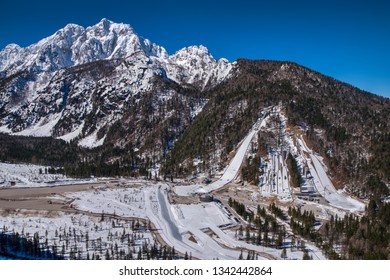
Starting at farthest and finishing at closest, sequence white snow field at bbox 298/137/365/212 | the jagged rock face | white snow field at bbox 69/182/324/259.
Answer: the jagged rock face, white snow field at bbox 298/137/365/212, white snow field at bbox 69/182/324/259

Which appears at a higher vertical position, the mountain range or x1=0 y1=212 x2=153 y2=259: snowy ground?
the mountain range

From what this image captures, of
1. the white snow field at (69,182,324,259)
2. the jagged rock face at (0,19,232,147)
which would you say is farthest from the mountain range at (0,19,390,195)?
the white snow field at (69,182,324,259)

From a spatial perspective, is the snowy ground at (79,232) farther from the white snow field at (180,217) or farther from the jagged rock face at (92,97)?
the jagged rock face at (92,97)

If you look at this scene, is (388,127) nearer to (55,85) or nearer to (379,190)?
(379,190)

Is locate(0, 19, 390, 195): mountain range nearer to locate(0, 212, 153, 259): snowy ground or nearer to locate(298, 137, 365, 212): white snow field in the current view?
locate(298, 137, 365, 212): white snow field

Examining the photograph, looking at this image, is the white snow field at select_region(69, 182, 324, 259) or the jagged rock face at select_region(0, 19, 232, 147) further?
the jagged rock face at select_region(0, 19, 232, 147)

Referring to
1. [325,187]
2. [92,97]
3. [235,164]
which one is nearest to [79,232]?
[325,187]

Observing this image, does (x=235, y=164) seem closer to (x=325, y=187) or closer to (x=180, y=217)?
(x=325, y=187)

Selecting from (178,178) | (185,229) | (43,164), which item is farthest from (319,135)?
(43,164)
